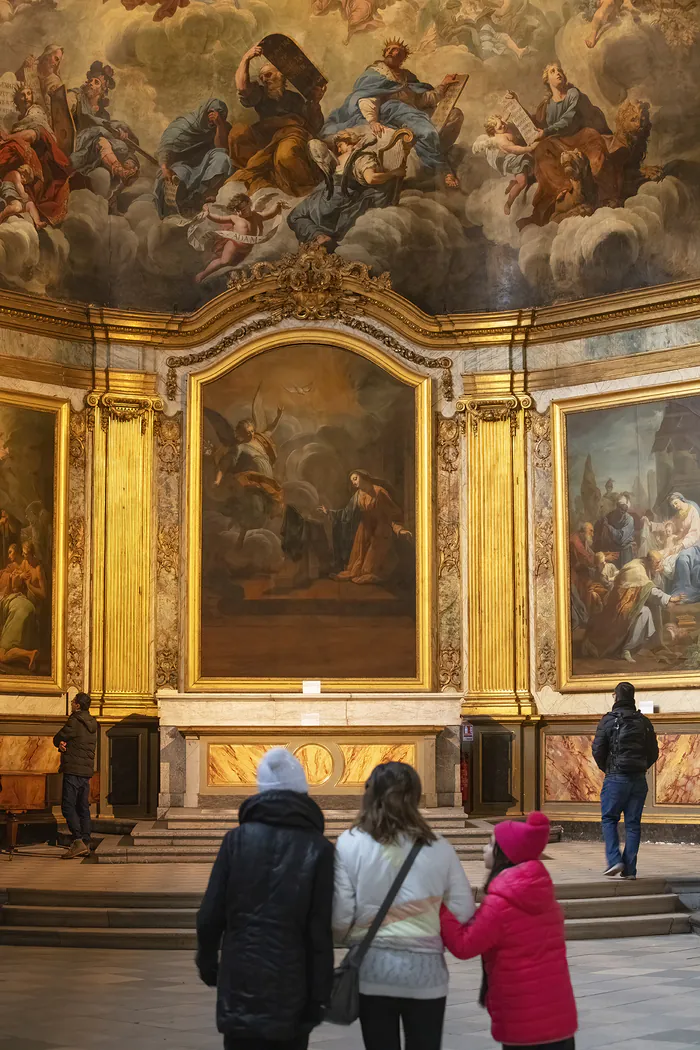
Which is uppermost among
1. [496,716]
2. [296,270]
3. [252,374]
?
[296,270]

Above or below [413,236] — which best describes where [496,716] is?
below

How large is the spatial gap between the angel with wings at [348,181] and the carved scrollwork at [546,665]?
21.4 feet

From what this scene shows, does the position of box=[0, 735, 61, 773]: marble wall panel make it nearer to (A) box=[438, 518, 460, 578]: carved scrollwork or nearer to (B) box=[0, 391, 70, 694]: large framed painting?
(B) box=[0, 391, 70, 694]: large framed painting

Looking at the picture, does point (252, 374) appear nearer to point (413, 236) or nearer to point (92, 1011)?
point (413, 236)

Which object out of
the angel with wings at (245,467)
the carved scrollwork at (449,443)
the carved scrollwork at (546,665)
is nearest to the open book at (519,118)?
the carved scrollwork at (449,443)

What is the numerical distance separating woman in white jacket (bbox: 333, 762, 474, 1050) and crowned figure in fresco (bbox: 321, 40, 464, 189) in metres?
16.9

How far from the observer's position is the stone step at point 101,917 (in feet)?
41.2

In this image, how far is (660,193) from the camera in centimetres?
1995

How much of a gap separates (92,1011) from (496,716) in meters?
11.7

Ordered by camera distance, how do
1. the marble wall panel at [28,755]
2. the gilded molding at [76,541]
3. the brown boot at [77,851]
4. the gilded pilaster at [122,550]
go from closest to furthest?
the brown boot at [77,851] → the marble wall panel at [28,755] → the gilded pilaster at [122,550] → the gilded molding at [76,541]

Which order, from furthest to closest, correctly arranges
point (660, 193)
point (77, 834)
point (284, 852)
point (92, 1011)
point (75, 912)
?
point (660, 193)
point (77, 834)
point (75, 912)
point (92, 1011)
point (284, 852)

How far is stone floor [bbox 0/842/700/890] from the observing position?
13.9 metres

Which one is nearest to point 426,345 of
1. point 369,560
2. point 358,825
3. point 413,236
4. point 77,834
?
point 413,236

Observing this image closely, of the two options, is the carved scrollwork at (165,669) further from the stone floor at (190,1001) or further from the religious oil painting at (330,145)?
the stone floor at (190,1001)
